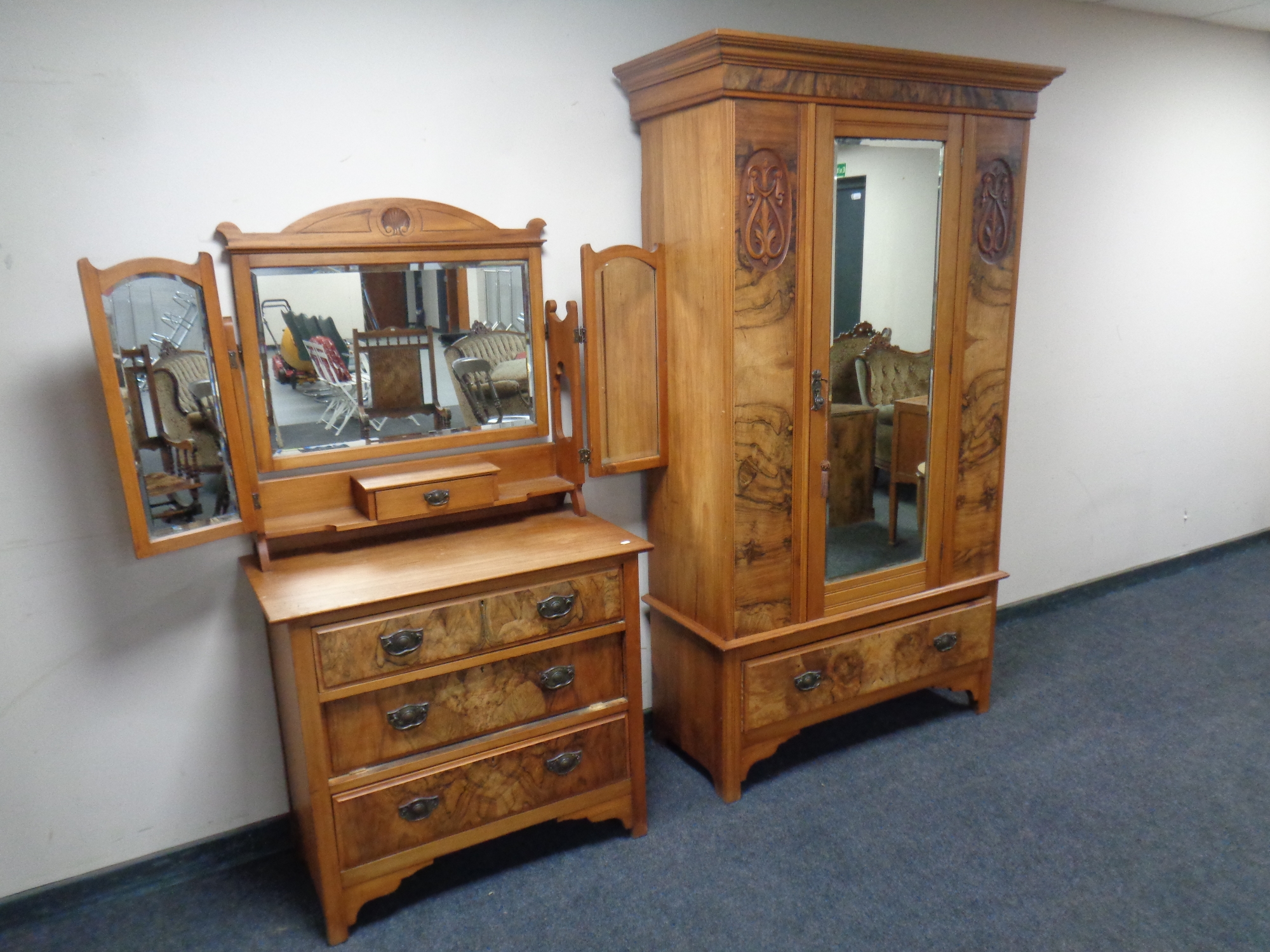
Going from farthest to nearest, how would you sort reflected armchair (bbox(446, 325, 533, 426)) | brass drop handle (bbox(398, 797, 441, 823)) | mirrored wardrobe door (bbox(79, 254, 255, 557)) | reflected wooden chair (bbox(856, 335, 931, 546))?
reflected wooden chair (bbox(856, 335, 931, 546)), reflected armchair (bbox(446, 325, 533, 426)), brass drop handle (bbox(398, 797, 441, 823)), mirrored wardrobe door (bbox(79, 254, 255, 557))

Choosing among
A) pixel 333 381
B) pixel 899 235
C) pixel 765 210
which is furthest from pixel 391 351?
pixel 899 235

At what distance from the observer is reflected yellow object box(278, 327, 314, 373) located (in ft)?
6.05

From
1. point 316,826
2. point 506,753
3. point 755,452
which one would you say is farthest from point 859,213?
point 316,826

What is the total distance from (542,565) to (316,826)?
0.67m

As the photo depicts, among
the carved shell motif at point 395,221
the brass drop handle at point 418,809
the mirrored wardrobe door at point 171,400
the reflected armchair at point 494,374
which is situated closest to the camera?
the mirrored wardrobe door at point 171,400

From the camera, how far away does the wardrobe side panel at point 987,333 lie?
2.25 metres

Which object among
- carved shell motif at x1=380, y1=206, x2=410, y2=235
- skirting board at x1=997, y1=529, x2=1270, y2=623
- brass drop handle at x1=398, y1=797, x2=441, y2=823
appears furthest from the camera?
skirting board at x1=997, y1=529, x2=1270, y2=623

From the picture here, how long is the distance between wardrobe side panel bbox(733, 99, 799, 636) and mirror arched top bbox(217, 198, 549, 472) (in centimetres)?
50

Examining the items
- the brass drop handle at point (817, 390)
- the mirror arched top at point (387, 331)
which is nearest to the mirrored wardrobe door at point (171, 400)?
the mirror arched top at point (387, 331)

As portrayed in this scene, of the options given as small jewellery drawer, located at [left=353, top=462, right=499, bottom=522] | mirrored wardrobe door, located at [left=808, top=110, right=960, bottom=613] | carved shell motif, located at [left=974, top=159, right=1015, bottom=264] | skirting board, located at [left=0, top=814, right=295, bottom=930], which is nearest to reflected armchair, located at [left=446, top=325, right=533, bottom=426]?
small jewellery drawer, located at [left=353, top=462, right=499, bottom=522]

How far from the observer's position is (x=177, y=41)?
1714 mm

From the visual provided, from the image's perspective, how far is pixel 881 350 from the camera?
2195mm

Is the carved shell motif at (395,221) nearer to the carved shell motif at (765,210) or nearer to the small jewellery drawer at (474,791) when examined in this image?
the carved shell motif at (765,210)

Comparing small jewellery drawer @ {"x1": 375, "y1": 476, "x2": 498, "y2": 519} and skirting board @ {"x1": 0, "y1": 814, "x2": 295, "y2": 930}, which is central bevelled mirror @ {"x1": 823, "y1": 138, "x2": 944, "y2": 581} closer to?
small jewellery drawer @ {"x1": 375, "y1": 476, "x2": 498, "y2": 519}
